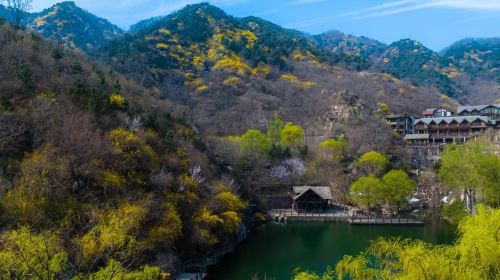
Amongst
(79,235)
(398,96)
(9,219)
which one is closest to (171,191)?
(79,235)

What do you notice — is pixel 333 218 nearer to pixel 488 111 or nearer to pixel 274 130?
pixel 274 130

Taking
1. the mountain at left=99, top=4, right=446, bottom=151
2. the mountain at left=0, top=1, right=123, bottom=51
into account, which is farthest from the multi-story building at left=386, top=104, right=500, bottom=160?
the mountain at left=0, top=1, right=123, bottom=51

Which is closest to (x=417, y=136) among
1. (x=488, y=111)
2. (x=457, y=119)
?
(x=457, y=119)

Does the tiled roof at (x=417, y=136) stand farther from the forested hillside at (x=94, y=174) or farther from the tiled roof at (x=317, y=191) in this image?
the forested hillside at (x=94, y=174)

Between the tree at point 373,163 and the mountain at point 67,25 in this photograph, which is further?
the mountain at point 67,25

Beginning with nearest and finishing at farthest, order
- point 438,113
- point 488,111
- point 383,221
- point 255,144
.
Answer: point 383,221
point 255,144
point 488,111
point 438,113

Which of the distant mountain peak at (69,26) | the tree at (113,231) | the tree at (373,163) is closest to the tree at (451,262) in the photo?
the tree at (113,231)
